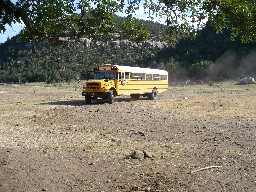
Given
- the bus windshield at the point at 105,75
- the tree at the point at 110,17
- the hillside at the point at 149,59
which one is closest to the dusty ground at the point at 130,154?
the tree at the point at 110,17

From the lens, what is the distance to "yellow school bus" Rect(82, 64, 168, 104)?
76.8ft

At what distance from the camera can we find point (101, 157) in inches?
362

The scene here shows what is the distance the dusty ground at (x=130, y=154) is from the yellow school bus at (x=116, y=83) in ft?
23.3

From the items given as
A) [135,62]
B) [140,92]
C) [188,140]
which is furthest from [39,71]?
[188,140]

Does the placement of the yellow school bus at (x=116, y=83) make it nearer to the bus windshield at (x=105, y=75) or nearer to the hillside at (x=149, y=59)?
the bus windshield at (x=105, y=75)

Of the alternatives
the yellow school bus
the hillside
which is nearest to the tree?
the yellow school bus

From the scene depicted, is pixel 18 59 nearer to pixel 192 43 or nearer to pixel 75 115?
pixel 192 43

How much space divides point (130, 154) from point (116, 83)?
1518 centimetres

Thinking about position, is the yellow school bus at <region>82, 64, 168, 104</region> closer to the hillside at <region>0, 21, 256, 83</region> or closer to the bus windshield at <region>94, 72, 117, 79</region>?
the bus windshield at <region>94, 72, 117, 79</region>

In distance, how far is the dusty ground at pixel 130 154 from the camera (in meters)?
7.20

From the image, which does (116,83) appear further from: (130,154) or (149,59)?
(149,59)

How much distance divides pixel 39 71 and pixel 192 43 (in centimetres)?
4465

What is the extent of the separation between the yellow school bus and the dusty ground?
712 centimetres

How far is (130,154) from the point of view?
9297 millimetres
